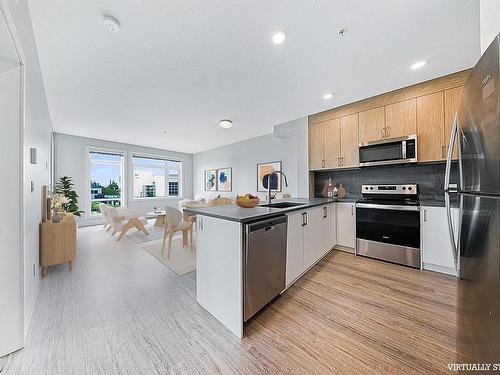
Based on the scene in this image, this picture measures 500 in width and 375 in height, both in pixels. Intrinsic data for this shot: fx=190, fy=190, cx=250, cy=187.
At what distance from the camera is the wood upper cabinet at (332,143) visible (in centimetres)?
347

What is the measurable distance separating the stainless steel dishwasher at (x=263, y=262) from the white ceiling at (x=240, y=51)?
69.8 inches

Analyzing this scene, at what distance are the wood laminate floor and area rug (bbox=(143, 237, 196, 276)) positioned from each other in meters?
0.27

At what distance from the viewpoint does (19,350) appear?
1324 millimetres

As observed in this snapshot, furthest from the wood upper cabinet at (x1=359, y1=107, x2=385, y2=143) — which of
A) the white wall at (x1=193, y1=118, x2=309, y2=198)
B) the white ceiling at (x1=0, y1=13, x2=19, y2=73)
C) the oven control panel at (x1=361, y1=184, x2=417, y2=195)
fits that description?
the white ceiling at (x1=0, y1=13, x2=19, y2=73)

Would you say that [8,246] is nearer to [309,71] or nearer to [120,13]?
[120,13]

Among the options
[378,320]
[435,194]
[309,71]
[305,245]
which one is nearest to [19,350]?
[305,245]

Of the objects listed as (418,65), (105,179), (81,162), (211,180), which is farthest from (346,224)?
(81,162)

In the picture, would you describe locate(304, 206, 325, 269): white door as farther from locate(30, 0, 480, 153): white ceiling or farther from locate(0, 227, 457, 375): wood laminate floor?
locate(30, 0, 480, 153): white ceiling

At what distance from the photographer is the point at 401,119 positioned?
2.84m

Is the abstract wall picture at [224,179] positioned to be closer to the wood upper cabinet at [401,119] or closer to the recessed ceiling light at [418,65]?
the wood upper cabinet at [401,119]

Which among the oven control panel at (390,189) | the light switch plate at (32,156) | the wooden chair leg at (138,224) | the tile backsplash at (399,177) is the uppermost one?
the light switch plate at (32,156)

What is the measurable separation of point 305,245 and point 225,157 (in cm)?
503

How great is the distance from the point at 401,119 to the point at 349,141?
75cm

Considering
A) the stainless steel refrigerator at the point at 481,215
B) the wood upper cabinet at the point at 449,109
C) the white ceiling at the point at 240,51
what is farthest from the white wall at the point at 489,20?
the wood upper cabinet at the point at 449,109
